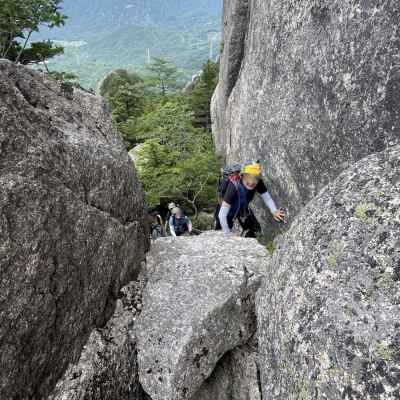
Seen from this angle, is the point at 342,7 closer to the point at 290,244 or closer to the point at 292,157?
the point at 292,157

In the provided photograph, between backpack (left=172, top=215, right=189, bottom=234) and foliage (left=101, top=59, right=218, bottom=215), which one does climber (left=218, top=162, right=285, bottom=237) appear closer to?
backpack (left=172, top=215, right=189, bottom=234)

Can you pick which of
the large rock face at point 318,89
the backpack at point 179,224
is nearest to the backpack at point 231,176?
the large rock face at point 318,89

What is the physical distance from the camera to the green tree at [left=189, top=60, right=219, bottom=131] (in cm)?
3503

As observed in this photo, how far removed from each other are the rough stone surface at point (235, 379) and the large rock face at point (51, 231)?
7.30 ft

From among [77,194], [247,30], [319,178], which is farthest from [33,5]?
[319,178]

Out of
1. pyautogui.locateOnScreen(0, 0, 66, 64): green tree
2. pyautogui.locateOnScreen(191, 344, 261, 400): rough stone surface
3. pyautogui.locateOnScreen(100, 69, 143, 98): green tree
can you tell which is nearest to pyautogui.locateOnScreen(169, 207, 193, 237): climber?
pyautogui.locateOnScreen(191, 344, 261, 400): rough stone surface

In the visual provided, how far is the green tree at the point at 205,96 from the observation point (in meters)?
35.0

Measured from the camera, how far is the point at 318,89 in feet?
22.1

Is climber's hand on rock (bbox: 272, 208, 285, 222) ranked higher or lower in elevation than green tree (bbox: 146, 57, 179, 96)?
higher

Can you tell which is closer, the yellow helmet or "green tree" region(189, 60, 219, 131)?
the yellow helmet

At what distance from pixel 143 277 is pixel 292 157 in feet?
14.4

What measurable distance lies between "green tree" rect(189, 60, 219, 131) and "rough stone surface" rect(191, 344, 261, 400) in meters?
30.9

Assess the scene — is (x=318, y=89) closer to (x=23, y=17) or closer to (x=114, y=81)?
(x=23, y=17)

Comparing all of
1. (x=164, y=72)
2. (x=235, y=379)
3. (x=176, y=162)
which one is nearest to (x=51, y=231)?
(x=235, y=379)
